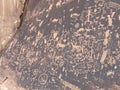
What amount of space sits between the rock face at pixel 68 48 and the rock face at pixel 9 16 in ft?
0.38

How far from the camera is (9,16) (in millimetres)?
1439

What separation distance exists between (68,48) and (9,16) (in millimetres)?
437

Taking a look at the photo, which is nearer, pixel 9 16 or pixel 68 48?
pixel 68 48

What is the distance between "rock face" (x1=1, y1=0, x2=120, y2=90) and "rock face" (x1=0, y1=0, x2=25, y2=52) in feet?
0.38

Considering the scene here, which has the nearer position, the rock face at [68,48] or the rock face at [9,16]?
the rock face at [68,48]

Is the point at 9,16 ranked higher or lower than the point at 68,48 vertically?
higher

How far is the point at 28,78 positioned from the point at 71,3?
350mm

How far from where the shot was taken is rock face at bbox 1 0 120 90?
1.05m

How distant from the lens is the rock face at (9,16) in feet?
4.70

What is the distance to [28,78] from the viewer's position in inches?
48.1

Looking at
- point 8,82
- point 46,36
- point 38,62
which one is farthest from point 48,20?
point 8,82

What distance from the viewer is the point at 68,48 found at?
113cm

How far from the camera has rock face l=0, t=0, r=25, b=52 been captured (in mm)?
1432

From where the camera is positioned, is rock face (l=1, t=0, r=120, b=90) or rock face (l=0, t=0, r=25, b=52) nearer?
rock face (l=1, t=0, r=120, b=90)
